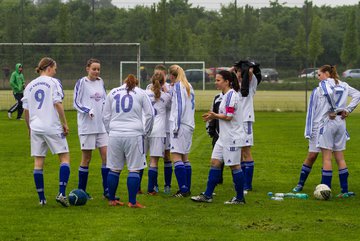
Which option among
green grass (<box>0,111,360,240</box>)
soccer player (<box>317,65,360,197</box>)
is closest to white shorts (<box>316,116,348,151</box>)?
soccer player (<box>317,65,360,197</box>)

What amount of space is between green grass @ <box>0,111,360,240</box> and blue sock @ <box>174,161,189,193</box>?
0.28 m

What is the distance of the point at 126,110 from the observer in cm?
1145

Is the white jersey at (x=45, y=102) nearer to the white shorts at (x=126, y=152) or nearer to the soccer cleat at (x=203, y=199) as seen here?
the white shorts at (x=126, y=152)

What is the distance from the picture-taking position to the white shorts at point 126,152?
11469mm

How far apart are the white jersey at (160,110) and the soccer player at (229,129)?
1137mm

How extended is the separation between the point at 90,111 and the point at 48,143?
92 cm

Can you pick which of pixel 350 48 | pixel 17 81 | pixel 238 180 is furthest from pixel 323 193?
pixel 350 48

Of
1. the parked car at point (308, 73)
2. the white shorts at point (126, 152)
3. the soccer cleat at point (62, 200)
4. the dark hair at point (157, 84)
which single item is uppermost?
the dark hair at point (157, 84)

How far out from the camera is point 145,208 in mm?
11750

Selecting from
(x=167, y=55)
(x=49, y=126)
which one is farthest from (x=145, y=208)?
(x=167, y=55)

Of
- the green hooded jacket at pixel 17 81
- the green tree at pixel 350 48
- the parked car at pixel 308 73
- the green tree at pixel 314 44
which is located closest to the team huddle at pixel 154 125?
the green hooded jacket at pixel 17 81

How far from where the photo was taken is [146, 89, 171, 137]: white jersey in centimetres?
1286

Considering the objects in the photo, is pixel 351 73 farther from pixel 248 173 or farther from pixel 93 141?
pixel 93 141

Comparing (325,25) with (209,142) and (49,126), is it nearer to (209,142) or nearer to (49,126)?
(209,142)
